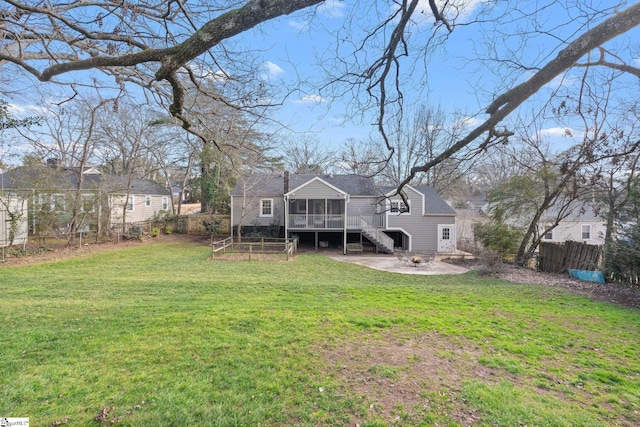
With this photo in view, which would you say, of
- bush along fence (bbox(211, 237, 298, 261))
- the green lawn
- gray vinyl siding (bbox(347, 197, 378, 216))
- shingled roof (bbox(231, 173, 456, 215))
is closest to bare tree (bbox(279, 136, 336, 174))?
shingled roof (bbox(231, 173, 456, 215))

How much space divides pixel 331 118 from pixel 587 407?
13.6ft

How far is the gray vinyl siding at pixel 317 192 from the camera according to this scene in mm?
20031

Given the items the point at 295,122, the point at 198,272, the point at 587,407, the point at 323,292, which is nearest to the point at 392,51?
the point at 295,122

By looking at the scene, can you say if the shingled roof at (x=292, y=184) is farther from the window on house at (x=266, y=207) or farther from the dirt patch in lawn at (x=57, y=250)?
the dirt patch in lawn at (x=57, y=250)

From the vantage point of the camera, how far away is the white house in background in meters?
14.0

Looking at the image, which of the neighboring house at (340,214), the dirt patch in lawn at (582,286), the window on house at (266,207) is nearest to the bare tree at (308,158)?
the neighboring house at (340,214)

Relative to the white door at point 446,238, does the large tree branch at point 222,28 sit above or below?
above

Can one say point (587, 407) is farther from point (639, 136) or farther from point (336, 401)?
point (639, 136)

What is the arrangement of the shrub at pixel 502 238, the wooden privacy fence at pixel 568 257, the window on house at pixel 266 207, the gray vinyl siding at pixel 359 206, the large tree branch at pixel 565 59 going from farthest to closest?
1. the window on house at pixel 266 207
2. the gray vinyl siding at pixel 359 206
3. the shrub at pixel 502 238
4. the wooden privacy fence at pixel 568 257
5. the large tree branch at pixel 565 59

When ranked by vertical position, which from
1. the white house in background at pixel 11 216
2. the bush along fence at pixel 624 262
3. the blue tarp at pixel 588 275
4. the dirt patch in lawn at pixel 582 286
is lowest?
the dirt patch in lawn at pixel 582 286

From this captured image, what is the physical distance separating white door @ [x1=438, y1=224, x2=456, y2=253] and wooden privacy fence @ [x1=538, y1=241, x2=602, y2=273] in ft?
19.8

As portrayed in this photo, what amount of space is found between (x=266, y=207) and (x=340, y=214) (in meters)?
5.50

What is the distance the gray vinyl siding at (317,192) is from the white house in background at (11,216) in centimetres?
1359

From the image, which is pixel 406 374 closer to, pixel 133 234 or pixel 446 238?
pixel 446 238
